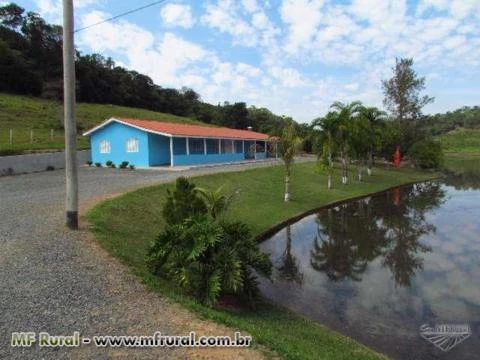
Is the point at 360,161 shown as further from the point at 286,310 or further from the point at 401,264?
the point at 286,310

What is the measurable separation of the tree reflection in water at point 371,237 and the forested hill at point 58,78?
136ft

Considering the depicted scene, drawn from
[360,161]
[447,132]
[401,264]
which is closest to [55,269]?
[401,264]

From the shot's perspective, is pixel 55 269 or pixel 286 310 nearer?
pixel 55 269

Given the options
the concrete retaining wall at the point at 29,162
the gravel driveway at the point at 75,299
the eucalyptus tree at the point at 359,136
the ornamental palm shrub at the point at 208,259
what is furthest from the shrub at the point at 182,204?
the eucalyptus tree at the point at 359,136

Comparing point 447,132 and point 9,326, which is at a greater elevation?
point 447,132

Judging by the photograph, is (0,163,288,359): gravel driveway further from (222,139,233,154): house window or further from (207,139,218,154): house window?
(222,139,233,154): house window

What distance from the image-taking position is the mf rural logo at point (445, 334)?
790cm

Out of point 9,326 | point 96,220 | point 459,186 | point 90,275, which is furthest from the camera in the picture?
point 459,186

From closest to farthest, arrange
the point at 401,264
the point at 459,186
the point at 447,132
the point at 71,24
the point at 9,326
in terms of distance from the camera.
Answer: the point at 9,326, the point at 71,24, the point at 401,264, the point at 459,186, the point at 447,132

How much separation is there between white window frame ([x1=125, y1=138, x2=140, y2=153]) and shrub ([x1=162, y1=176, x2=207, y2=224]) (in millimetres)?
22316

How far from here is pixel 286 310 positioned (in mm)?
8734

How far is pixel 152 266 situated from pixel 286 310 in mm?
2853

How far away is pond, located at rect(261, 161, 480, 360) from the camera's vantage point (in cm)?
838

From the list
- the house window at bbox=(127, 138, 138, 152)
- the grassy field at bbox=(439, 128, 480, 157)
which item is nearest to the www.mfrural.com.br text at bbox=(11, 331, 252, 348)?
the house window at bbox=(127, 138, 138, 152)
